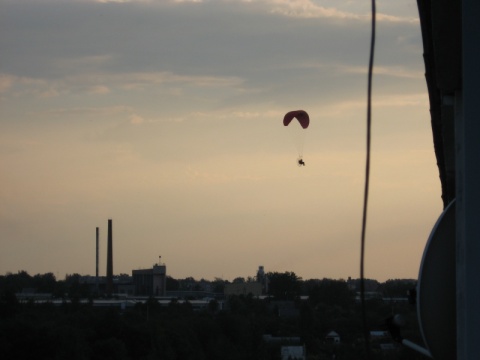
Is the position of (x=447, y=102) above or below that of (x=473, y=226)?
above

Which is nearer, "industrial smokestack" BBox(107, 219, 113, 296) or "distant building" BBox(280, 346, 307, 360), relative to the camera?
"distant building" BBox(280, 346, 307, 360)

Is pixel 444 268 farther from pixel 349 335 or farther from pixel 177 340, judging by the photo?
pixel 177 340

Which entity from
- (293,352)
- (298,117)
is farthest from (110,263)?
(298,117)

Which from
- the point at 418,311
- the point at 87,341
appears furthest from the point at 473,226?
the point at 87,341

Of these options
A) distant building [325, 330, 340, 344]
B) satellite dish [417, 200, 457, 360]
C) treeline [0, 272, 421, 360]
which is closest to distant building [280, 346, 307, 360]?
treeline [0, 272, 421, 360]

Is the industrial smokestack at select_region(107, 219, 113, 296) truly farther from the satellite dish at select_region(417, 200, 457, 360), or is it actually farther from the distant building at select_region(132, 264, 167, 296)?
the satellite dish at select_region(417, 200, 457, 360)

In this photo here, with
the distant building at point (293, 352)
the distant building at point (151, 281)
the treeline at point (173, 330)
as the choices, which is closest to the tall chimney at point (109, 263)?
the distant building at point (151, 281)
